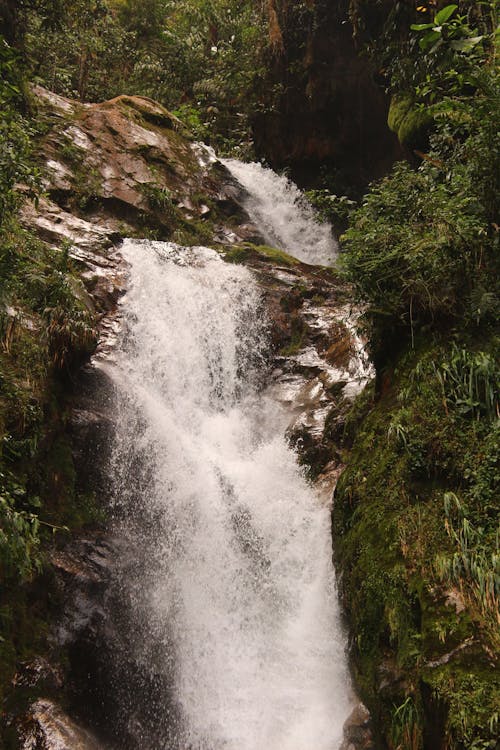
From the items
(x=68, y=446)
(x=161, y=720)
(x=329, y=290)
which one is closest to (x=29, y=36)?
(x=329, y=290)

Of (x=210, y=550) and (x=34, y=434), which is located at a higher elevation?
(x=34, y=434)

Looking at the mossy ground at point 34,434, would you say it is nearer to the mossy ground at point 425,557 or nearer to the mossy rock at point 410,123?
the mossy ground at point 425,557

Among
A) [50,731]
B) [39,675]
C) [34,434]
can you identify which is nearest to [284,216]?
[34,434]

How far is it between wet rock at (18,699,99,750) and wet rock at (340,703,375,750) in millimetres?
2327

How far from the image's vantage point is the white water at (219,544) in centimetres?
614

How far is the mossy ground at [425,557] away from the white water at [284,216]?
1089 centimetres

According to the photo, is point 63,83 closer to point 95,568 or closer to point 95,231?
point 95,231

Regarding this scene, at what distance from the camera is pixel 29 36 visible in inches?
630

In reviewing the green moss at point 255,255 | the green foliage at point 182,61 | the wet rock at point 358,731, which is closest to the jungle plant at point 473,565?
the wet rock at point 358,731

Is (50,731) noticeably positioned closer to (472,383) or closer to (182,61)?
(472,383)

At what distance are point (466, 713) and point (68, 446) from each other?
5754mm

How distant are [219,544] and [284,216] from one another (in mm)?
12366

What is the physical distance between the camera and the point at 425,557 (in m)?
4.68

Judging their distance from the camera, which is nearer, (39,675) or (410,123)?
(39,675)
